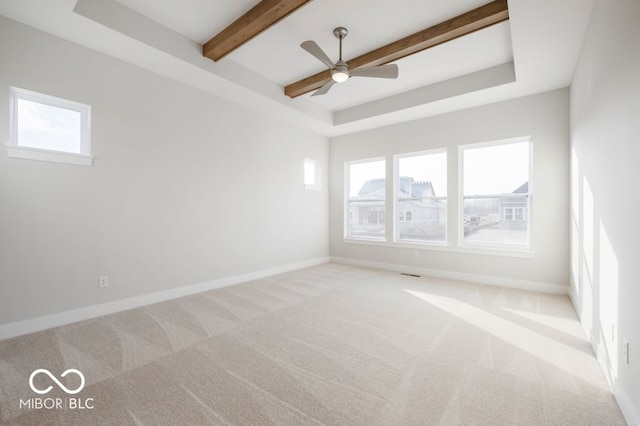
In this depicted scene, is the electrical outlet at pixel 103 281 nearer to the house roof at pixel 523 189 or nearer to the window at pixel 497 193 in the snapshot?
the window at pixel 497 193

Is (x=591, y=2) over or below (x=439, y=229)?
over

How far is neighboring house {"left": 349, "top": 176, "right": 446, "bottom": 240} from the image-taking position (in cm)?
521

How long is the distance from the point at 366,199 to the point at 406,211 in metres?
0.96

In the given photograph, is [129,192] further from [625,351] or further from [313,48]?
[625,351]

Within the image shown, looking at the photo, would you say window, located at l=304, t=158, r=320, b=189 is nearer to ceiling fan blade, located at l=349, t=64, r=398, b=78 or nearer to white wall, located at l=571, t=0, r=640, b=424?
ceiling fan blade, located at l=349, t=64, r=398, b=78

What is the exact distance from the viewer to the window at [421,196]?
5133 millimetres

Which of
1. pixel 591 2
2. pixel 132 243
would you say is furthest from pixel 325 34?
pixel 132 243

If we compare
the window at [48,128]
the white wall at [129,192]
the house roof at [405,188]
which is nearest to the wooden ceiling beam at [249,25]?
the white wall at [129,192]

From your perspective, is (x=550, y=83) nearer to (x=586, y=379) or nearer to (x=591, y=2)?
(x=591, y=2)

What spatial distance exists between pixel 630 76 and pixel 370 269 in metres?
4.58

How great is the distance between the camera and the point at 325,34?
3268 mm

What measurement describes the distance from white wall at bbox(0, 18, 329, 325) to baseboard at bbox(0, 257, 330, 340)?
7 cm

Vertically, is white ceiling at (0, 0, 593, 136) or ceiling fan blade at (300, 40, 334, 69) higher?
white ceiling at (0, 0, 593, 136)

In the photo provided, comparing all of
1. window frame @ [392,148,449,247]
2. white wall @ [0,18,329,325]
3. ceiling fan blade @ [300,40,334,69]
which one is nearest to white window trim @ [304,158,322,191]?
white wall @ [0,18,329,325]
